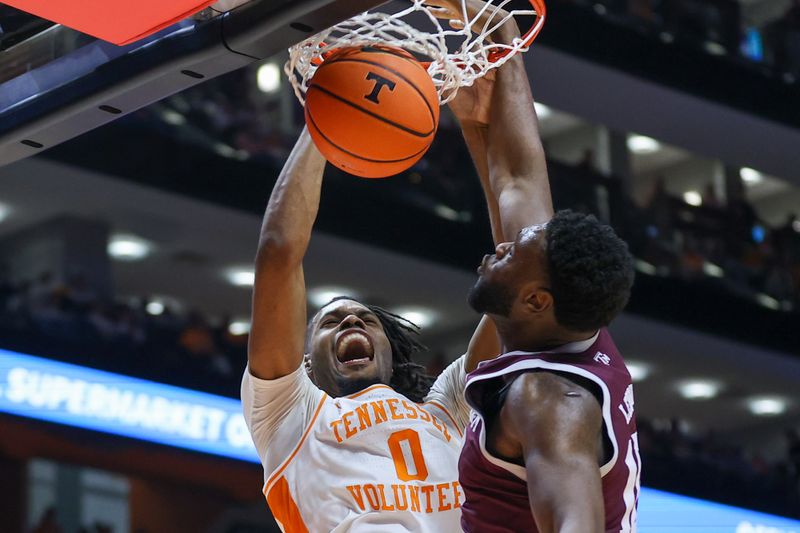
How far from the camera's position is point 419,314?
14914 mm

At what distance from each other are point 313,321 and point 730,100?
31.7 ft

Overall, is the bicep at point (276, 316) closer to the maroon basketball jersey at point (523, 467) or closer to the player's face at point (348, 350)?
the player's face at point (348, 350)

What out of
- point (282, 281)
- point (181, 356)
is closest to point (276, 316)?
point (282, 281)

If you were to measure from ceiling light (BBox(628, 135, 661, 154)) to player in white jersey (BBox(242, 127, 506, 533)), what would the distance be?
13492mm

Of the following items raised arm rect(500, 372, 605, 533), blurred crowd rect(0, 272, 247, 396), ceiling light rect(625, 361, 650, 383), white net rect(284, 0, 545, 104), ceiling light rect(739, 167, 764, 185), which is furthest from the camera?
ceiling light rect(739, 167, 764, 185)

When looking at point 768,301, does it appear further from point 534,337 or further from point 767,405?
point 534,337

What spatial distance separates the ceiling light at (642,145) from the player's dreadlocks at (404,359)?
13.0 metres

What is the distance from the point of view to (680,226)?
13.5m

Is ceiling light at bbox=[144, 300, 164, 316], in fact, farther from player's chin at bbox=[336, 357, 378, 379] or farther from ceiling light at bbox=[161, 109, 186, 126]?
player's chin at bbox=[336, 357, 378, 379]

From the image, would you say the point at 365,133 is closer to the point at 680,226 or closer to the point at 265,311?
the point at 265,311

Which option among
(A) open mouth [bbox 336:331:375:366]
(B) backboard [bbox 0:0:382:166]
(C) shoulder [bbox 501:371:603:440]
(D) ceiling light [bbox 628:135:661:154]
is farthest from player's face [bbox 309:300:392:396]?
(D) ceiling light [bbox 628:135:661:154]

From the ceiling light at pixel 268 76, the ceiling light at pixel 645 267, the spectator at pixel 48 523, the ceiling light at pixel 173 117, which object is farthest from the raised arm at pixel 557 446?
the ceiling light at pixel 268 76

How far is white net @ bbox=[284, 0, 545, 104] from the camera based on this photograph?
124 inches

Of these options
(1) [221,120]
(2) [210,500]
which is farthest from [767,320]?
(2) [210,500]
